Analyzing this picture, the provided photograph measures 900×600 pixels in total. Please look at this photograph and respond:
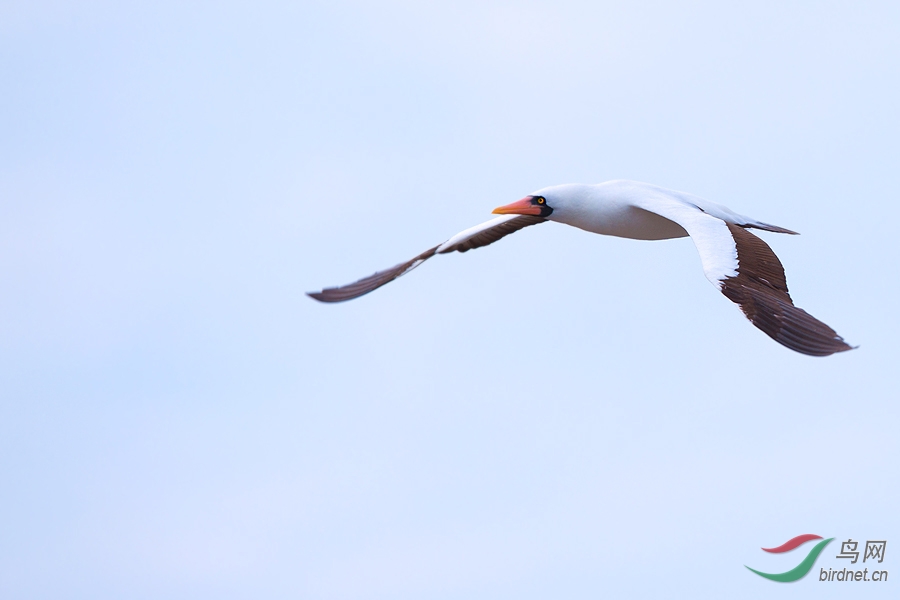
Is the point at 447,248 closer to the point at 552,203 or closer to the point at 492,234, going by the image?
the point at 492,234

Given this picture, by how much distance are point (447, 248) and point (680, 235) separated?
130 inches

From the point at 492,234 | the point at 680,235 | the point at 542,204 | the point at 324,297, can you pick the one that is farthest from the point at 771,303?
the point at 324,297

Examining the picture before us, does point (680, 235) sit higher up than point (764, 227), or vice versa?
point (764, 227)

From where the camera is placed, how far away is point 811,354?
1240 centimetres

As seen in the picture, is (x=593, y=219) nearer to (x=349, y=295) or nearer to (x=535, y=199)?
(x=535, y=199)

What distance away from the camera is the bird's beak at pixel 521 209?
16.8 meters

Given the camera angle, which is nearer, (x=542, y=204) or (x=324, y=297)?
(x=542, y=204)

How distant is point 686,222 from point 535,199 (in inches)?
94.7

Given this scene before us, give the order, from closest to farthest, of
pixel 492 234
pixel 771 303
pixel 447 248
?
pixel 771 303 → pixel 447 248 → pixel 492 234

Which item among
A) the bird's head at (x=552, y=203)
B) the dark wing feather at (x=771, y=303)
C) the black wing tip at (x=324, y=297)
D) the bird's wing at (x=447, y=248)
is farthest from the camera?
the bird's wing at (x=447, y=248)

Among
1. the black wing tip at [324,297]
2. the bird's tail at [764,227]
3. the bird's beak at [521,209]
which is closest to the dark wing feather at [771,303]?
the bird's tail at [764,227]

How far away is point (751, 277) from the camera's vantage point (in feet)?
45.9

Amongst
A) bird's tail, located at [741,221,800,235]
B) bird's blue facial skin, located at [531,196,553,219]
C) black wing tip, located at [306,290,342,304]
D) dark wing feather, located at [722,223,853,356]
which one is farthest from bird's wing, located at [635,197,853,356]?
black wing tip, located at [306,290,342,304]

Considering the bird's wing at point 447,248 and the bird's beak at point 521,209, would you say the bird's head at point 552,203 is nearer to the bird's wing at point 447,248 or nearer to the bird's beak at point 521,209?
the bird's beak at point 521,209
